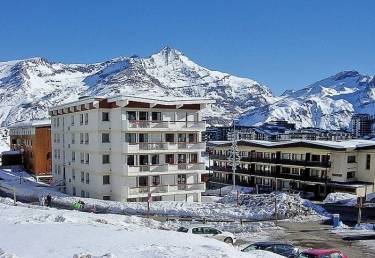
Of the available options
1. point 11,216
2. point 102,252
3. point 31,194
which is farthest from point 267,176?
point 102,252

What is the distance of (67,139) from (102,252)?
1711 inches

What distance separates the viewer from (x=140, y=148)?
49969 millimetres

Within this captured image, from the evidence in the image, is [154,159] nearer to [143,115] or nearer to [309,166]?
[143,115]

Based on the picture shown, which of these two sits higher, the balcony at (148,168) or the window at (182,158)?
the window at (182,158)

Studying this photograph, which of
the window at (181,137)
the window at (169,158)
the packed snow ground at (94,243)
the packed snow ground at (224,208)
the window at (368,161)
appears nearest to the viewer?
the packed snow ground at (94,243)

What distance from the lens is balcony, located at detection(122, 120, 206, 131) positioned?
→ 49.3 metres

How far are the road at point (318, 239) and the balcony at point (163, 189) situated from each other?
12.9 m

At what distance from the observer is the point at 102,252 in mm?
18891

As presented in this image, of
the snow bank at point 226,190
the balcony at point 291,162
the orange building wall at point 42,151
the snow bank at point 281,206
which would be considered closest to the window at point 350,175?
the balcony at point 291,162

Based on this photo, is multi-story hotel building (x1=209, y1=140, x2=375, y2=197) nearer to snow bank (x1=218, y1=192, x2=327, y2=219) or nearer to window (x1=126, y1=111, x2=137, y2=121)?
snow bank (x1=218, y1=192, x2=327, y2=219)

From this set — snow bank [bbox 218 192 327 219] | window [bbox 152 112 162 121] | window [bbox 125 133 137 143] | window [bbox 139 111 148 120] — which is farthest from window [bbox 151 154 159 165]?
snow bank [bbox 218 192 327 219]

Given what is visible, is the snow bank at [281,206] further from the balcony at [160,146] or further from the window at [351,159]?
the window at [351,159]

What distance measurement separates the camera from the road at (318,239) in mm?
32125

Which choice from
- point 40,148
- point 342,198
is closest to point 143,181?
point 342,198
